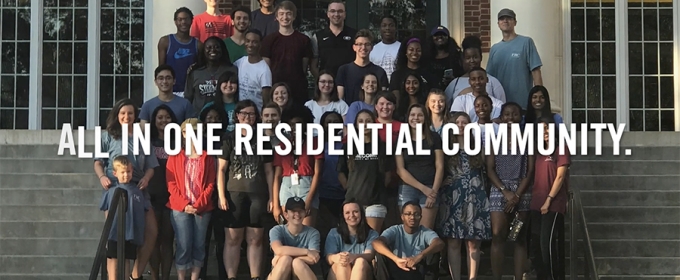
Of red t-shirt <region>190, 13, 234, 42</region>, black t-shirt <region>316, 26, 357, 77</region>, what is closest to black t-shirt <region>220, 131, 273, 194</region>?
black t-shirt <region>316, 26, 357, 77</region>

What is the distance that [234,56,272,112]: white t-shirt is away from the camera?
44.0 ft

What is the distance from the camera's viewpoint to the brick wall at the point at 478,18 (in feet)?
60.0

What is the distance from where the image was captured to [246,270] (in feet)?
41.4

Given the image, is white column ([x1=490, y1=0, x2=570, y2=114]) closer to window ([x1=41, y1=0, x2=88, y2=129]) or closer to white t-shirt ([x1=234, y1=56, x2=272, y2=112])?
white t-shirt ([x1=234, y1=56, x2=272, y2=112])

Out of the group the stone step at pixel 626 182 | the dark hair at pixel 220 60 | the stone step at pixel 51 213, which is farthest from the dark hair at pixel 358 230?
the stone step at pixel 626 182

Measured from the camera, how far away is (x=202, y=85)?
13.3m

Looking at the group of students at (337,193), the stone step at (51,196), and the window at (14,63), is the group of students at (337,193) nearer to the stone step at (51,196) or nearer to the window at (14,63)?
the stone step at (51,196)

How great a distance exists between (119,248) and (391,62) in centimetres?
368

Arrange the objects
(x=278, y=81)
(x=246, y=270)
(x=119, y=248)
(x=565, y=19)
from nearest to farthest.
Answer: (x=119, y=248), (x=246, y=270), (x=278, y=81), (x=565, y=19)

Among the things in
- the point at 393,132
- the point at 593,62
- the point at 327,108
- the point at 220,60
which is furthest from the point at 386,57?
the point at 593,62

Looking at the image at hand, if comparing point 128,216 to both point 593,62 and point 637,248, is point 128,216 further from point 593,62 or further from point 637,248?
point 593,62

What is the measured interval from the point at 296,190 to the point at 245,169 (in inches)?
19.2

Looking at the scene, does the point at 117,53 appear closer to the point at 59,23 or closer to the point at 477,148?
the point at 59,23

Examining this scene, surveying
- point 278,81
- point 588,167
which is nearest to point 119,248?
point 278,81
